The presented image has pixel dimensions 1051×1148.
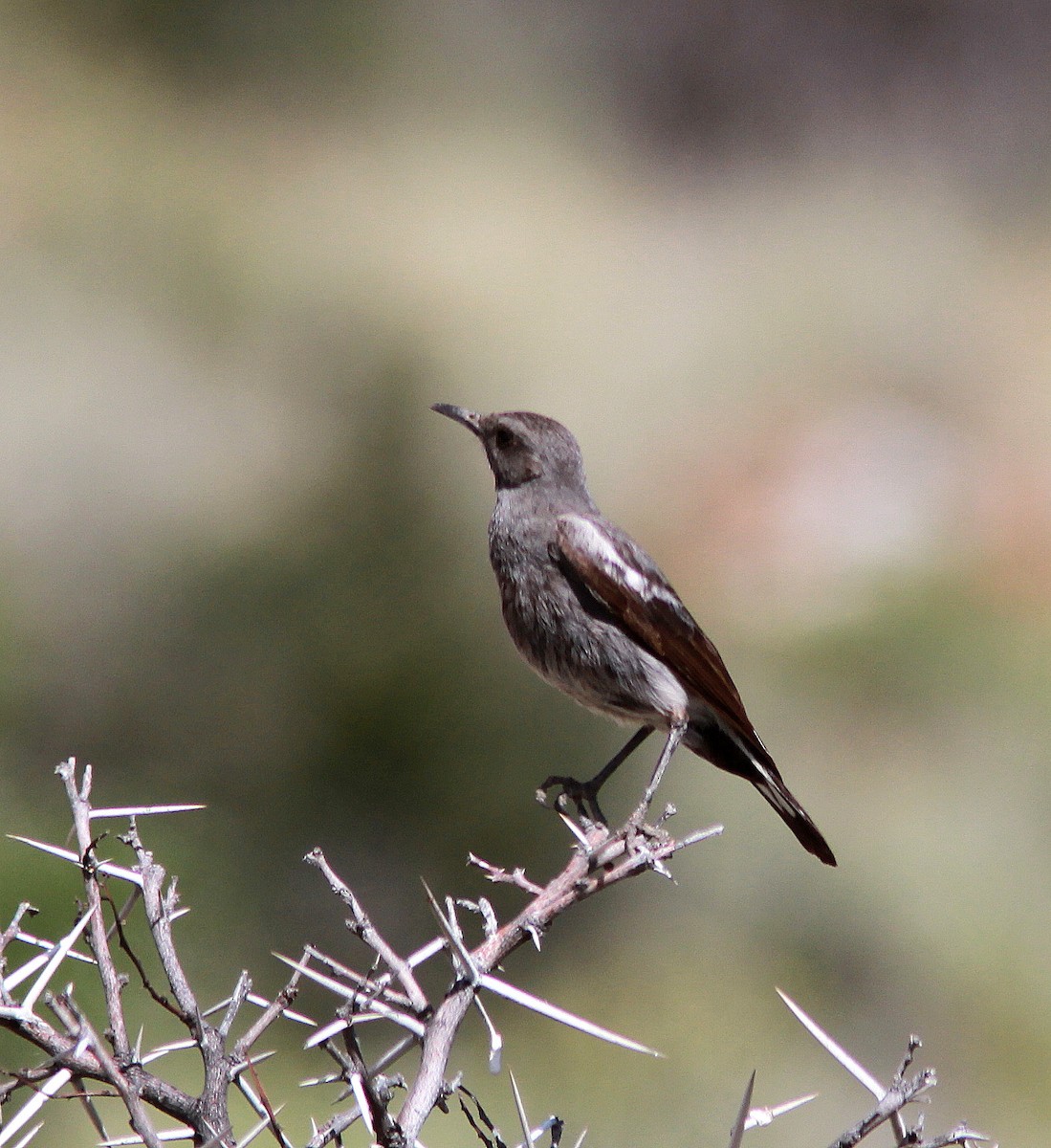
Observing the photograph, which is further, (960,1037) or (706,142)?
(706,142)

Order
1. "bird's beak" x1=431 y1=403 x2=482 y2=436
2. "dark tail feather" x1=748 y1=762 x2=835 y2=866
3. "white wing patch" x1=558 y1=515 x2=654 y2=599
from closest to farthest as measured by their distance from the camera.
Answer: "dark tail feather" x1=748 y1=762 x2=835 y2=866 → "white wing patch" x1=558 y1=515 x2=654 y2=599 → "bird's beak" x1=431 y1=403 x2=482 y2=436

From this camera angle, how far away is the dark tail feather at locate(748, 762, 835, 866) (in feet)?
12.4

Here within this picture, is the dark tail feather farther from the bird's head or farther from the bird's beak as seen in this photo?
the bird's beak

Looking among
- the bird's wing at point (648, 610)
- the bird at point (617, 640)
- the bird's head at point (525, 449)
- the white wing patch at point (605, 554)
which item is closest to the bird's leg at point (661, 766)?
the bird at point (617, 640)

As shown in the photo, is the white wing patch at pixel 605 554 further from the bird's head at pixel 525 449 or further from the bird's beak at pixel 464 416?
the bird's beak at pixel 464 416

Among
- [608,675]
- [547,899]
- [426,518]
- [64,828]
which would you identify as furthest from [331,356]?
[547,899]

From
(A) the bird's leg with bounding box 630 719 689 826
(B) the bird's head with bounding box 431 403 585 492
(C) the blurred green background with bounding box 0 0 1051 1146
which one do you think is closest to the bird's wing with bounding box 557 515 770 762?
(A) the bird's leg with bounding box 630 719 689 826

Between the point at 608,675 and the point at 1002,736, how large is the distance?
208 inches

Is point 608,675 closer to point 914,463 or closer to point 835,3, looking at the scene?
point 914,463

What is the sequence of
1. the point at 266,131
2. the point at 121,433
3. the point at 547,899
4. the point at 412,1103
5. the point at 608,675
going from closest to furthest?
the point at 412,1103
the point at 547,899
the point at 608,675
the point at 121,433
the point at 266,131

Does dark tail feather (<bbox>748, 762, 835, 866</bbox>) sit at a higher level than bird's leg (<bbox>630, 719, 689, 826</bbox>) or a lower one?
lower

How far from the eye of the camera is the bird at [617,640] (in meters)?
4.01

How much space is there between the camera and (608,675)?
4.02m

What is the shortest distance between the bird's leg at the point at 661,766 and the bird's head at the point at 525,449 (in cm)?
94
